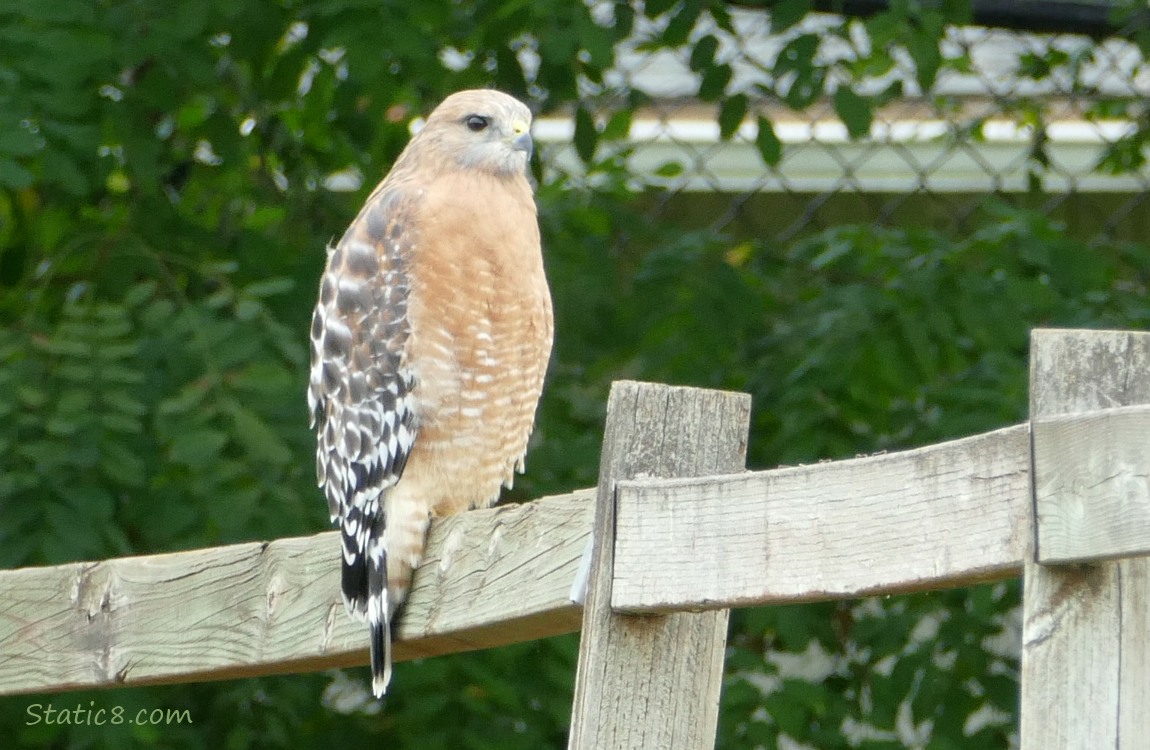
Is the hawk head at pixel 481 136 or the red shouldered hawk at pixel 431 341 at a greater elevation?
the hawk head at pixel 481 136

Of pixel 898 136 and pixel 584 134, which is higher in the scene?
pixel 898 136

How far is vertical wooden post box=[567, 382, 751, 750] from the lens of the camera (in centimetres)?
147

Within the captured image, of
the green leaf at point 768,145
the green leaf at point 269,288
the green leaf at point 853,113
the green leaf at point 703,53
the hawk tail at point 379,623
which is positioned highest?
the green leaf at point 703,53

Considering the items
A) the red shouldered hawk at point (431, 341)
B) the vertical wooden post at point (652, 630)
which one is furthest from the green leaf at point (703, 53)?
the vertical wooden post at point (652, 630)

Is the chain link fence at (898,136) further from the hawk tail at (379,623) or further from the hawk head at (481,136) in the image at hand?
the hawk tail at (379,623)

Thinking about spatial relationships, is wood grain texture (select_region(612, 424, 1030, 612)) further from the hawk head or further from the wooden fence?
the hawk head

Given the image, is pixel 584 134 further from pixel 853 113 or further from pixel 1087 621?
pixel 1087 621

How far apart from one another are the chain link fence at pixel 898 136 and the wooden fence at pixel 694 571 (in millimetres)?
1963

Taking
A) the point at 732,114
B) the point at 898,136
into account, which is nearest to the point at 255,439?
the point at 732,114

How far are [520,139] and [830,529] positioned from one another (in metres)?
1.58

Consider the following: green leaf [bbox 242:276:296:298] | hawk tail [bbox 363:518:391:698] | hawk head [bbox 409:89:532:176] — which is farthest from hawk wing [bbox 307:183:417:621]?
green leaf [bbox 242:276:296:298]

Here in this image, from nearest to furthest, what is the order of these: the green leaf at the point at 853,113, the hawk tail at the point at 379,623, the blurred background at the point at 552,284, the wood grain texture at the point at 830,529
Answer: the wood grain texture at the point at 830,529
the hawk tail at the point at 379,623
the blurred background at the point at 552,284
the green leaf at the point at 853,113

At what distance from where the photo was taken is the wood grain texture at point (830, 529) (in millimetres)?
1181

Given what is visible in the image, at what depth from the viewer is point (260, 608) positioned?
2.10 metres
